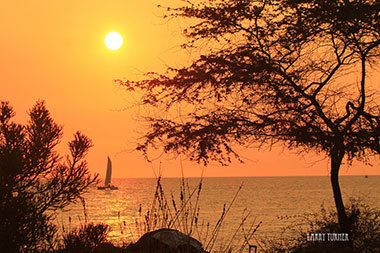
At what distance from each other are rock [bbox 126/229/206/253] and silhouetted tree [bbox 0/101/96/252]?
1.47m

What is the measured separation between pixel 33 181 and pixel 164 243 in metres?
2.57

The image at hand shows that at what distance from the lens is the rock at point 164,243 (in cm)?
687

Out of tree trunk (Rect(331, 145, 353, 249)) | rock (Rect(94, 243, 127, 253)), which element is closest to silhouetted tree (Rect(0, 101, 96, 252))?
rock (Rect(94, 243, 127, 253))

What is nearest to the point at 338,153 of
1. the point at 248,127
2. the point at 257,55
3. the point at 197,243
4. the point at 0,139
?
the point at 248,127

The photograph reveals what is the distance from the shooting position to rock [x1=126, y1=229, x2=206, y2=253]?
687 centimetres

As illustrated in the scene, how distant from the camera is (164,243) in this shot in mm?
7949

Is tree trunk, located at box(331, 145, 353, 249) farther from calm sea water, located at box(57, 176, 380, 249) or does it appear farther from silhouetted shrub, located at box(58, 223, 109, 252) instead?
silhouetted shrub, located at box(58, 223, 109, 252)

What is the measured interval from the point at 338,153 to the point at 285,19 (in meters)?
4.03

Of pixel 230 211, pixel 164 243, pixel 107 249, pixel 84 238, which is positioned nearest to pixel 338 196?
pixel 164 243

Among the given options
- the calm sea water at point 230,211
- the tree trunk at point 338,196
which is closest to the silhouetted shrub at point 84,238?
the calm sea water at point 230,211

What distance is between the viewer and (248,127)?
1186 cm

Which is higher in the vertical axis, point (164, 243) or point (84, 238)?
point (84, 238)

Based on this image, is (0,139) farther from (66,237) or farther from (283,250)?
(283,250)

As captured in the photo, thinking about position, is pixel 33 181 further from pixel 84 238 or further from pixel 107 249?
pixel 107 249
